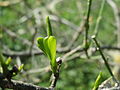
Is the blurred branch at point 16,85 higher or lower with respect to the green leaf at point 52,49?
lower

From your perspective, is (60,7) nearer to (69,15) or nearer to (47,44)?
(69,15)

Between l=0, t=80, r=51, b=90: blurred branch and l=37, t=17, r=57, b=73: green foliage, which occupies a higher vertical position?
l=37, t=17, r=57, b=73: green foliage

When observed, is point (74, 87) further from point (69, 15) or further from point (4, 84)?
point (4, 84)

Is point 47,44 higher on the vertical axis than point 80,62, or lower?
higher

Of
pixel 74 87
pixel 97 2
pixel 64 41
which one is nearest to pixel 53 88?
pixel 64 41

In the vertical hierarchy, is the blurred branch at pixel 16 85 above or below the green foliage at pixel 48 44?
below

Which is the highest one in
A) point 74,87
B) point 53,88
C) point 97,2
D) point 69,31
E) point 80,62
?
point 53,88

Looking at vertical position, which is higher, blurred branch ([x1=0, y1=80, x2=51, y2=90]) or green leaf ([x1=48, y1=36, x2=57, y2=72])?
green leaf ([x1=48, y1=36, x2=57, y2=72])

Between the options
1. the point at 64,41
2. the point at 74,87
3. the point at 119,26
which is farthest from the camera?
the point at 74,87

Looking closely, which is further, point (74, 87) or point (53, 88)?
point (74, 87)

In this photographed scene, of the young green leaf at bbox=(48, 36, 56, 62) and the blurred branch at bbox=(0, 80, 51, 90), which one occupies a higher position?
the young green leaf at bbox=(48, 36, 56, 62)

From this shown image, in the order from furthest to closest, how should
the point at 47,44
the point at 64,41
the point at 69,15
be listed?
1. the point at 69,15
2. the point at 64,41
3. the point at 47,44
